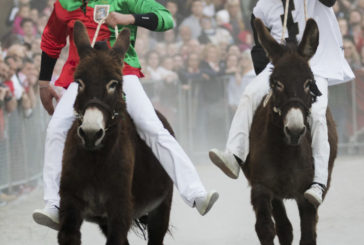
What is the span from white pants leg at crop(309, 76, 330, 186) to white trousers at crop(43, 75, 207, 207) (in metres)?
1.16

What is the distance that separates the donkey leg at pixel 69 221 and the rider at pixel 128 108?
0.19m

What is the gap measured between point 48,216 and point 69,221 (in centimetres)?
24

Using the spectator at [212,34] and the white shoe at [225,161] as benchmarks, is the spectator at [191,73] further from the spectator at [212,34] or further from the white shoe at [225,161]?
the white shoe at [225,161]

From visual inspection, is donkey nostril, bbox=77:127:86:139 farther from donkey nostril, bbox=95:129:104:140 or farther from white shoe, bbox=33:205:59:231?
white shoe, bbox=33:205:59:231

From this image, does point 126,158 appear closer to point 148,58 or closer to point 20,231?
point 20,231

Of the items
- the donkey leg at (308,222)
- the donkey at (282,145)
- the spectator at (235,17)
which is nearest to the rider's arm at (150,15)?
the donkey at (282,145)

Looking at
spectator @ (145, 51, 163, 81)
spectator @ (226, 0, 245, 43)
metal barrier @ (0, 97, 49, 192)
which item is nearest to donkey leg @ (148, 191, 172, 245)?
metal barrier @ (0, 97, 49, 192)

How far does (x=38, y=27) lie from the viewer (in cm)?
1366

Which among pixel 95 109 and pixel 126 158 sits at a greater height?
pixel 95 109

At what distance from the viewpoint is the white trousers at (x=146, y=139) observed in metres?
6.54

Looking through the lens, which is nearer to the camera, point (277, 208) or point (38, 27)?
point (277, 208)

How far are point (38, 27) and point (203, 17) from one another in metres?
A: 4.22

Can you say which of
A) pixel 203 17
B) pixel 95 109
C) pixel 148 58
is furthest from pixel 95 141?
pixel 203 17

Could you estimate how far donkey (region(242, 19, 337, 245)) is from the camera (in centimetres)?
687
